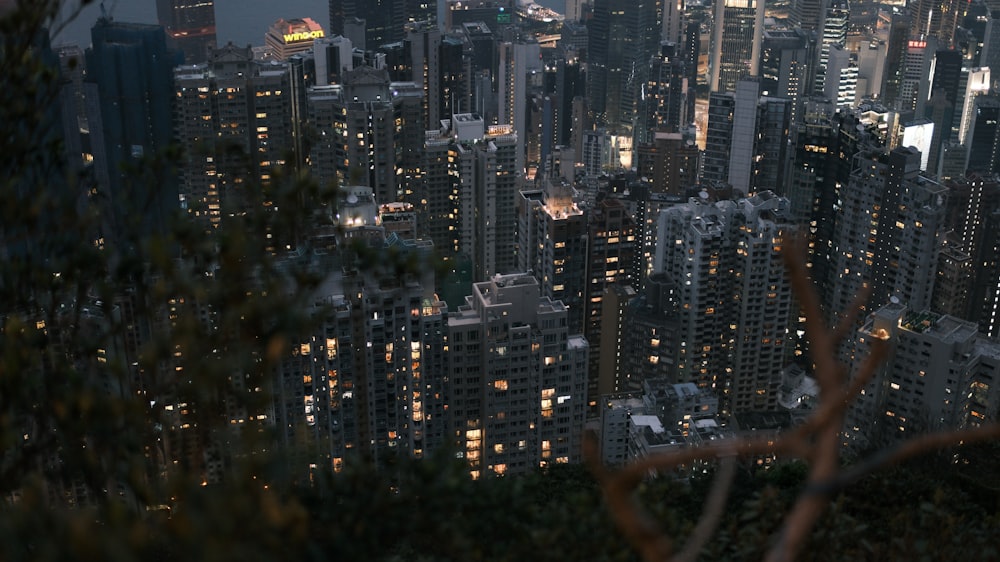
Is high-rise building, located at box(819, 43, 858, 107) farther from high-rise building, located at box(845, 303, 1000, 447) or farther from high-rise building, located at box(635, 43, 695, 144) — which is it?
high-rise building, located at box(845, 303, 1000, 447)

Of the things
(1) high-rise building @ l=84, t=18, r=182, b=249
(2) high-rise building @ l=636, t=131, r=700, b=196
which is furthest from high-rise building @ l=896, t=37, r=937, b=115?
(1) high-rise building @ l=84, t=18, r=182, b=249

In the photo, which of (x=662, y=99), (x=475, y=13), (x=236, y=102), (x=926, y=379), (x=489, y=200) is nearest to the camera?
(x=926, y=379)

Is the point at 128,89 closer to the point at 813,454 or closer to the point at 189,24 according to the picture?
the point at 189,24

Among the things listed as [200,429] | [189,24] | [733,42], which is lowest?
[733,42]

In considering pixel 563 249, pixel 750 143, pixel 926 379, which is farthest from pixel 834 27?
pixel 926 379

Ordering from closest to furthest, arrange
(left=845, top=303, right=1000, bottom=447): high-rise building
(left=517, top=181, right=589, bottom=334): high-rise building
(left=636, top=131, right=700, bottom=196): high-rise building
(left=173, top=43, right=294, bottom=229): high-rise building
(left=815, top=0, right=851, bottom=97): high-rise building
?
(left=845, top=303, right=1000, bottom=447): high-rise building
(left=517, top=181, right=589, bottom=334): high-rise building
(left=173, top=43, right=294, bottom=229): high-rise building
(left=636, top=131, right=700, bottom=196): high-rise building
(left=815, top=0, right=851, bottom=97): high-rise building

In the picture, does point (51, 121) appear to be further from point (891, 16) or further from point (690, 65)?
point (891, 16)
